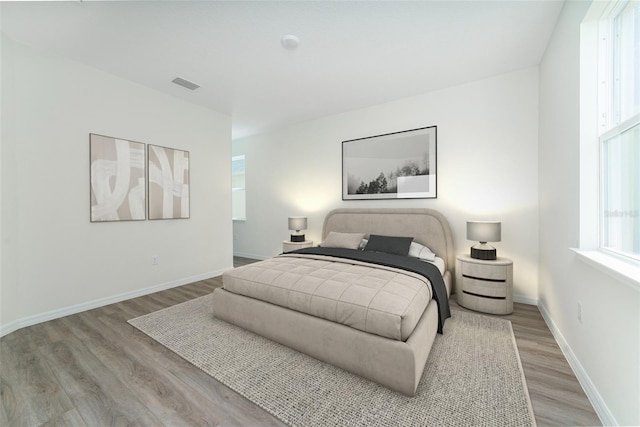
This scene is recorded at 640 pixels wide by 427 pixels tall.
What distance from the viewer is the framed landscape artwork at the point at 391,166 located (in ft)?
11.5

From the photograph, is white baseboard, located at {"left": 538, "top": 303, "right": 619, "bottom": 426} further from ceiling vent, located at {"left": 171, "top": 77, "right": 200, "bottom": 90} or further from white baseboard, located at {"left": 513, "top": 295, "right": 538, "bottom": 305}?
ceiling vent, located at {"left": 171, "top": 77, "right": 200, "bottom": 90}

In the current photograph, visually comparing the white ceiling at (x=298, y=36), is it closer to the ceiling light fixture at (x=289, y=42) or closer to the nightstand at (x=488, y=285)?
the ceiling light fixture at (x=289, y=42)

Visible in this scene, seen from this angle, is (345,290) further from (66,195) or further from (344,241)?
(66,195)

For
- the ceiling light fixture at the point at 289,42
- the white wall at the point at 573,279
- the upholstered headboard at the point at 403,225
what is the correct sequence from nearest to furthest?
the white wall at the point at 573,279 < the ceiling light fixture at the point at 289,42 < the upholstered headboard at the point at 403,225

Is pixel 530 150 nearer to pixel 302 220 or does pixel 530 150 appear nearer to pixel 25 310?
pixel 302 220

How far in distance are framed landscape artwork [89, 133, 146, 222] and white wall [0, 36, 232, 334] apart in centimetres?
8

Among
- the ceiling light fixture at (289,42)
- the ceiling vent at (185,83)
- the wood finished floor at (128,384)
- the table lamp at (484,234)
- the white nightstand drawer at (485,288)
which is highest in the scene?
the ceiling vent at (185,83)

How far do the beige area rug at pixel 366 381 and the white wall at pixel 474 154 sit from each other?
1.25m

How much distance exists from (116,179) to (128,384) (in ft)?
8.05

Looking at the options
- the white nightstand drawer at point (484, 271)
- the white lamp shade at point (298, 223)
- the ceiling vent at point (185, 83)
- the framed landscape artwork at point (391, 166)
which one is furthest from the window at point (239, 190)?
the white nightstand drawer at point (484, 271)

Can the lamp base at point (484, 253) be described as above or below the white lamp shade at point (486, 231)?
below

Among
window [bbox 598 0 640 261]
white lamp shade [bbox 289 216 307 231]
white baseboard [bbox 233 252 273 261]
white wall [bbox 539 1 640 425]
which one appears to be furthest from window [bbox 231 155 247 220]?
window [bbox 598 0 640 261]

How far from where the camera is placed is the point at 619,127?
141 cm

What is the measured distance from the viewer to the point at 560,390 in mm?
1535
